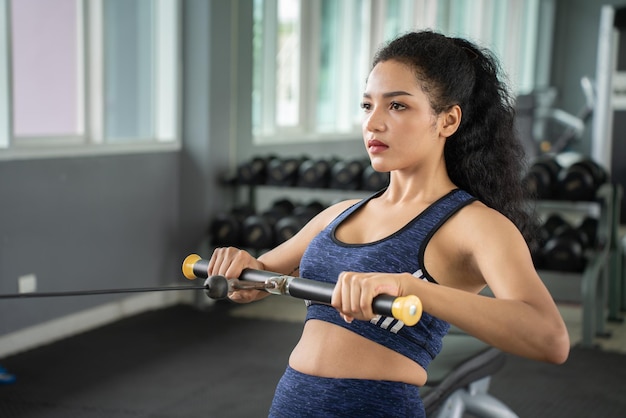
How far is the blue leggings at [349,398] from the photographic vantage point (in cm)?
Result: 106

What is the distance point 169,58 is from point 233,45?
0.40 meters

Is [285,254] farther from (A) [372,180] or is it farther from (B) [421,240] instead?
(A) [372,180]

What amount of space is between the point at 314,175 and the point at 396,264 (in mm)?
3501

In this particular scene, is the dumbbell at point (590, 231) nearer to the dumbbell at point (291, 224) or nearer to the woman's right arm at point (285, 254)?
the dumbbell at point (291, 224)

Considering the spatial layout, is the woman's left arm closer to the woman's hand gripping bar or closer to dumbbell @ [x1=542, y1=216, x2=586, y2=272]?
the woman's hand gripping bar

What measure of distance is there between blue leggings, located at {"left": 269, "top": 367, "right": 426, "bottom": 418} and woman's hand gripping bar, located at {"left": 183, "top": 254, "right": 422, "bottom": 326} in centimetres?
14

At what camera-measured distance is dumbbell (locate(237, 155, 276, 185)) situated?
14.9ft

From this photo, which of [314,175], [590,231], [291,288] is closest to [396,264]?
[291,288]

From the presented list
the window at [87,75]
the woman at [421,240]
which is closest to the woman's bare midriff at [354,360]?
the woman at [421,240]

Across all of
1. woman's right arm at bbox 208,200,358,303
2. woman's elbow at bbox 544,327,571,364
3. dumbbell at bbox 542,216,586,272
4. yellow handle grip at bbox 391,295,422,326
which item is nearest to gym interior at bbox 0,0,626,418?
dumbbell at bbox 542,216,586,272

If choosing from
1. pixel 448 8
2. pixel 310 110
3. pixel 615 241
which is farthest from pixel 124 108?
pixel 448 8

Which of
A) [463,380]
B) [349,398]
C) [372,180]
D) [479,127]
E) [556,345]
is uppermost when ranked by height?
[479,127]

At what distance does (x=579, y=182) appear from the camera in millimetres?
4012

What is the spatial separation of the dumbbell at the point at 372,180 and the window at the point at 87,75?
107cm
